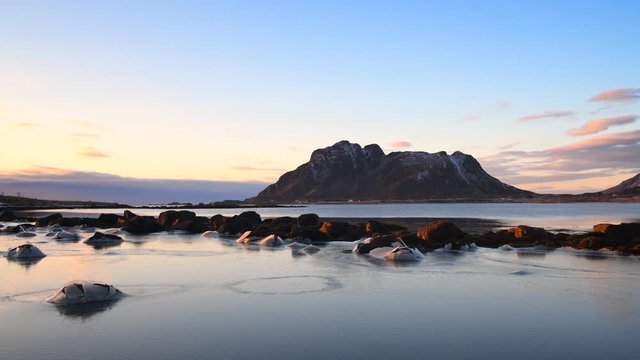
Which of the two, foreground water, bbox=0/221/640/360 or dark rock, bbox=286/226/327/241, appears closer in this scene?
foreground water, bbox=0/221/640/360

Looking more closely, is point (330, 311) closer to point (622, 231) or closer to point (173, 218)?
point (622, 231)

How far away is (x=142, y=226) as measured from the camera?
172 ft

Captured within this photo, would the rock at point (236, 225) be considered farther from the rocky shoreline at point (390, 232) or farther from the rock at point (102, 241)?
the rock at point (102, 241)

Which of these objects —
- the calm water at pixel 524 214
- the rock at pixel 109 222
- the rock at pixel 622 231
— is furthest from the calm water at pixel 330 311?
the calm water at pixel 524 214

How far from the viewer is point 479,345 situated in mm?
11227

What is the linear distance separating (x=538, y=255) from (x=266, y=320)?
20.8 metres

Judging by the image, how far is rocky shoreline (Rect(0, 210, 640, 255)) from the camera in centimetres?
3262

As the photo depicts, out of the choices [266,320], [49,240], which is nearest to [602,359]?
[266,320]

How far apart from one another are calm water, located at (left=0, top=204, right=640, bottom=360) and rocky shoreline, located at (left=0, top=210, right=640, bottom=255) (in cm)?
659

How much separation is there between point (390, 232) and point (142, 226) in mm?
25453

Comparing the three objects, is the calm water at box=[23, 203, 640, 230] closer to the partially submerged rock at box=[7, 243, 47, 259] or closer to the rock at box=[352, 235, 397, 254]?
the rock at box=[352, 235, 397, 254]

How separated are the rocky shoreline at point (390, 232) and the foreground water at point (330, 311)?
270 inches

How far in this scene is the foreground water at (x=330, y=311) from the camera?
1095 centimetres

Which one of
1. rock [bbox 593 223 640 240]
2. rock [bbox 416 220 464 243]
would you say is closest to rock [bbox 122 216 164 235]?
rock [bbox 416 220 464 243]
